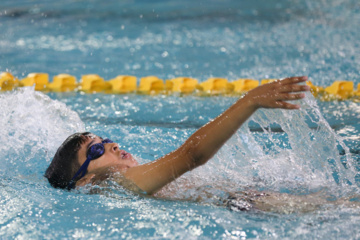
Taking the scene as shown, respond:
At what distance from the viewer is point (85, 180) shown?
2.35 m

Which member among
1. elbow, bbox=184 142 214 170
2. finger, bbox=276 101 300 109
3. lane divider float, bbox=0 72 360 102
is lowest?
elbow, bbox=184 142 214 170

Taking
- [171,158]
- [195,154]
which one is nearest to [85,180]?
[171,158]

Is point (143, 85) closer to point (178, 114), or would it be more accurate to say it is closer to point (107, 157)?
point (178, 114)

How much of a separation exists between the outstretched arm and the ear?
0.28m

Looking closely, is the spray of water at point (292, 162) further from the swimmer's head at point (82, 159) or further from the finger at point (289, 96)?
the swimmer's head at point (82, 159)

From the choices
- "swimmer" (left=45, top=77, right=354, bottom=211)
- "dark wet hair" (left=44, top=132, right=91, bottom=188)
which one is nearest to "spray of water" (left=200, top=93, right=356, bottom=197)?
"swimmer" (left=45, top=77, right=354, bottom=211)

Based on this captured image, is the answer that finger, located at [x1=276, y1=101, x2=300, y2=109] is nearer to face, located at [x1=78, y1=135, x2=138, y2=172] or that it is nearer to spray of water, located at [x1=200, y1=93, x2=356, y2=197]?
spray of water, located at [x1=200, y1=93, x2=356, y2=197]

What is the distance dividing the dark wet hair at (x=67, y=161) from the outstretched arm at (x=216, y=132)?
0.37 m

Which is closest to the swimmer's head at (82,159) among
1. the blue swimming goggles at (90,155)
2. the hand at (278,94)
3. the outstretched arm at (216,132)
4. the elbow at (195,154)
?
the blue swimming goggles at (90,155)

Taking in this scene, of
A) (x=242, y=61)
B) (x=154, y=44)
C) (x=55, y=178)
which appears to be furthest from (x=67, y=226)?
(x=154, y=44)

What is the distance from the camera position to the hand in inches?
75.1

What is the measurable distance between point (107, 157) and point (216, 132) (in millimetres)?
633

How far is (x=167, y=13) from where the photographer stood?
8.00 m

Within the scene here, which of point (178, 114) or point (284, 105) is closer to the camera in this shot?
point (284, 105)
